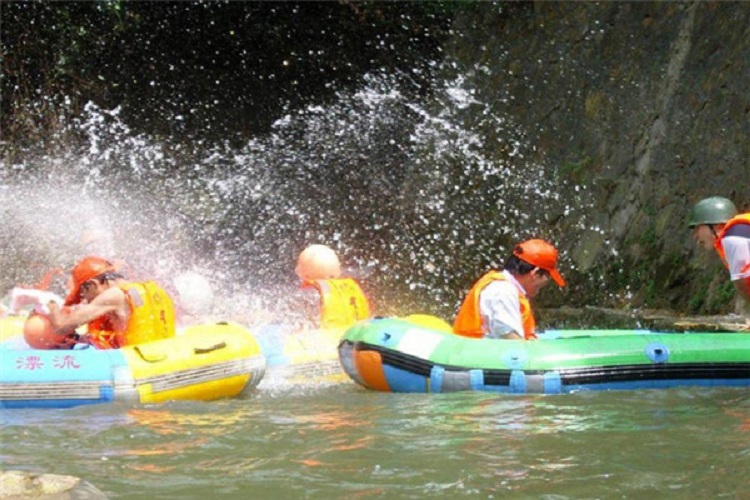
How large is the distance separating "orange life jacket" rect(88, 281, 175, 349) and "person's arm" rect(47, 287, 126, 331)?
0.26 feet

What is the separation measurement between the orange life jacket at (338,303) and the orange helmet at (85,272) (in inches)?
86.1

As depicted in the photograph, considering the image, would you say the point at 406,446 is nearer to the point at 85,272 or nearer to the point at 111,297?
the point at 111,297

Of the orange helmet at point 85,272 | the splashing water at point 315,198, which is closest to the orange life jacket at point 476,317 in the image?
the orange helmet at point 85,272

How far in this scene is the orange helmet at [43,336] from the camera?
27.9ft

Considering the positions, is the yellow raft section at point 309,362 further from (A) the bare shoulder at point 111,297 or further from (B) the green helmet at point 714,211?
(B) the green helmet at point 714,211

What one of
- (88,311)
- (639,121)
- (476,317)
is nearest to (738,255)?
(476,317)

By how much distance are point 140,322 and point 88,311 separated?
40 centimetres

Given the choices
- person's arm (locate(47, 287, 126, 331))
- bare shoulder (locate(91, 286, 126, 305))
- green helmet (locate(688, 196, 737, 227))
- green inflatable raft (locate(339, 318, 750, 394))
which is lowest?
green inflatable raft (locate(339, 318, 750, 394))

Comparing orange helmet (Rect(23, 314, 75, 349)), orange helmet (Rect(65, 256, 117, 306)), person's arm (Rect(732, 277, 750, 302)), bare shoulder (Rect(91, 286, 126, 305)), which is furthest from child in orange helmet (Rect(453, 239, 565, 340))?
orange helmet (Rect(23, 314, 75, 349))

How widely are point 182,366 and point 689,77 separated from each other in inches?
296

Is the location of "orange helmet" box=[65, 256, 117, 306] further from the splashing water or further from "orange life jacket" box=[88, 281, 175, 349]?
the splashing water

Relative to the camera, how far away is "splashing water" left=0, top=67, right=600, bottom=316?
48.5 feet

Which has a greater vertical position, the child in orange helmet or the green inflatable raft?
the child in orange helmet

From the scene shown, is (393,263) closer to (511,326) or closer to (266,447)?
(511,326)
